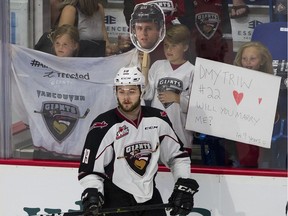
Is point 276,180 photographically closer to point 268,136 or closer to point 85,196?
point 268,136

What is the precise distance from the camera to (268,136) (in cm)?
396

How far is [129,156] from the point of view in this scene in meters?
3.56

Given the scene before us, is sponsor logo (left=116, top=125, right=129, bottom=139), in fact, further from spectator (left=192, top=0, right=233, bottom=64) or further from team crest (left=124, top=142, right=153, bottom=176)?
spectator (left=192, top=0, right=233, bottom=64)

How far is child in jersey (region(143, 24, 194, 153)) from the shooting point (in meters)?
3.94

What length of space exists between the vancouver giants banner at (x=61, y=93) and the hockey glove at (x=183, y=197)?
2.47ft

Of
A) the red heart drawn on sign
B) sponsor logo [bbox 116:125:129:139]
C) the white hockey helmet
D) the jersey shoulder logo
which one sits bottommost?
sponsor logo [bbox 116:125:129:139]

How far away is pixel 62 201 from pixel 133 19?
116 cm

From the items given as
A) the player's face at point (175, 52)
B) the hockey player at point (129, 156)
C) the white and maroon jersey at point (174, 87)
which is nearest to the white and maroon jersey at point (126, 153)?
the hockey player at point (129, 156)

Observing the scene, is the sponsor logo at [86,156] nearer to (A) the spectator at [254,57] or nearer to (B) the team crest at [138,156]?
(B) the team crest at [138,156]

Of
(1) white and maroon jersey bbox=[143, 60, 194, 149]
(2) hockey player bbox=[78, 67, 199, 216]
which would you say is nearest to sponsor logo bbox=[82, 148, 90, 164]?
(2) hockey player bbox=[78, 67, 199, 216]

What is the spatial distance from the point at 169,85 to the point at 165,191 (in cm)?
63

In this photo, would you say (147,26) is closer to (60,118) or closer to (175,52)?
(175,52)

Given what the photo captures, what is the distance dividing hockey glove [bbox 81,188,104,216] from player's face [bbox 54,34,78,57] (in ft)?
3.15

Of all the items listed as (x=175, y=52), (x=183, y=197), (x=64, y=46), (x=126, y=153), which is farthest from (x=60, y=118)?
(x=183, y=197)
